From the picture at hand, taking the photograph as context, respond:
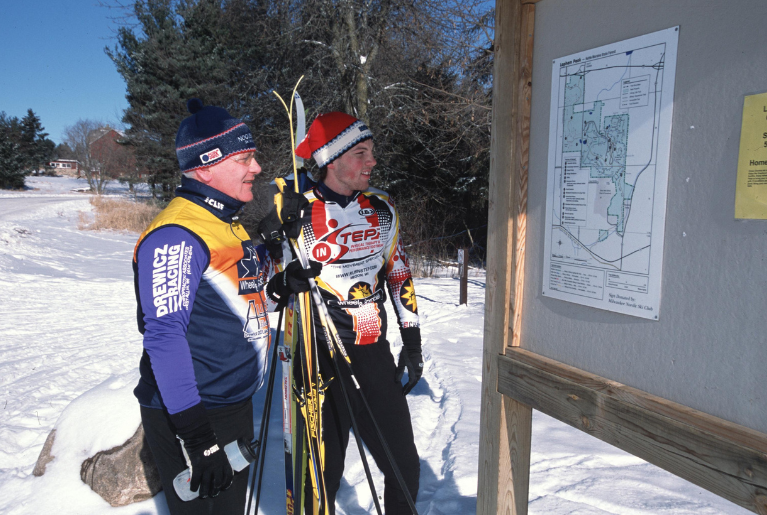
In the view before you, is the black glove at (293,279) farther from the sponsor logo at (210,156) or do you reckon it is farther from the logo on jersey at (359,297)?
the sponsor logo at (210,156)

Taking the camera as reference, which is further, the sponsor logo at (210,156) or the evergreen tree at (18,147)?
the evergreen tree at (18,147)

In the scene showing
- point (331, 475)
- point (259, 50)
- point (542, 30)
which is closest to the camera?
point (542, 30)

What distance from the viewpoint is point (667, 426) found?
1.12 m

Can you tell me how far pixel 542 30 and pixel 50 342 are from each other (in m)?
6.02

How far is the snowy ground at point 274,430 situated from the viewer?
252cm

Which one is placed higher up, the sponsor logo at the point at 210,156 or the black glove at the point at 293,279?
the sponsor logo at the point at 210,156

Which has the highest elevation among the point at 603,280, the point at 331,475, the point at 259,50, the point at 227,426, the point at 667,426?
the point at 259,50

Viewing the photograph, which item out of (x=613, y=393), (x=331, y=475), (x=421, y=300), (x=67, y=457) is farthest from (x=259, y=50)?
(x=613, y=393)

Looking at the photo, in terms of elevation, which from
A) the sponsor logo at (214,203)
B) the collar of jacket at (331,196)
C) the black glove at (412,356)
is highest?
the collar of jacket at (331,196)

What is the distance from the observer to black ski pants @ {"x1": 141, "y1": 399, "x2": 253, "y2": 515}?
1.64m

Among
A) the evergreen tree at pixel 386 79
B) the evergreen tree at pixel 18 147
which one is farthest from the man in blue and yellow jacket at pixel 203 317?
the evergreen tree at pixel 18 147

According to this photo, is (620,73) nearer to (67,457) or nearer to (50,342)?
(67,457)

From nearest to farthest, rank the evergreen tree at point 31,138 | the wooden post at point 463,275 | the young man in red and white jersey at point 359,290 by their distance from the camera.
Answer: the young man in red and white jersey at point 359,290 < the wooden post at point 463,275 < the evergreen tree at point 31,138

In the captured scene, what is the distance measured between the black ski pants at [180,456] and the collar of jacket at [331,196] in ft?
3.27
